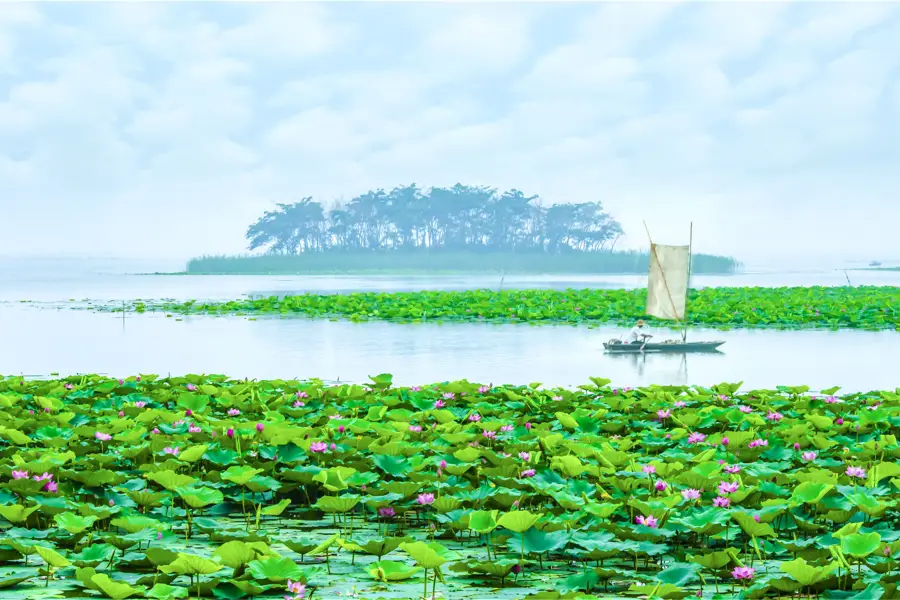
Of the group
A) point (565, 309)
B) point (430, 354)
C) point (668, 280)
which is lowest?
point (430, 354)

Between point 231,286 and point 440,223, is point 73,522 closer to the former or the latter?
point 231,286

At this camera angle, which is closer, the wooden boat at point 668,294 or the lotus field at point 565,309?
the wooden boat at point 668,294

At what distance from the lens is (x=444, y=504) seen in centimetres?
422

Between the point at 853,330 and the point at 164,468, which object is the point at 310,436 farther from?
the point at 853,330

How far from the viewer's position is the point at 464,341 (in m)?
16.5

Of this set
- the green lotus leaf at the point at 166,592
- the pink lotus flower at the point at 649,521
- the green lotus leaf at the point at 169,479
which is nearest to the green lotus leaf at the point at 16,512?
the green lotus leaf at the point at 169,479

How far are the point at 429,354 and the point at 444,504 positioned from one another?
10.1m

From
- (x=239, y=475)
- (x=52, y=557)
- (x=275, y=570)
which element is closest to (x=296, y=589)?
(x=275, y=570)

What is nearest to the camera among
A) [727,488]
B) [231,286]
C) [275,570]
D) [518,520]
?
[275,570]

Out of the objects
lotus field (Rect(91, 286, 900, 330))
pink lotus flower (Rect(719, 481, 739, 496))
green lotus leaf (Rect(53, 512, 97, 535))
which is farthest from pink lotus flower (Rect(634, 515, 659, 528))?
lotus field (Rect(91, 286, 900, 330))

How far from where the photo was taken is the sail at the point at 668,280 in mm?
15609

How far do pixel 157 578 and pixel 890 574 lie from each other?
2570mm

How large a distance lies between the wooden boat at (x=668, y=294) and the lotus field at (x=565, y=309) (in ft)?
14.5

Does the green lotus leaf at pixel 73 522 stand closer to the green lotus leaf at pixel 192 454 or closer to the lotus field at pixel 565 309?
the green lotus leaf at pixel 192 454
